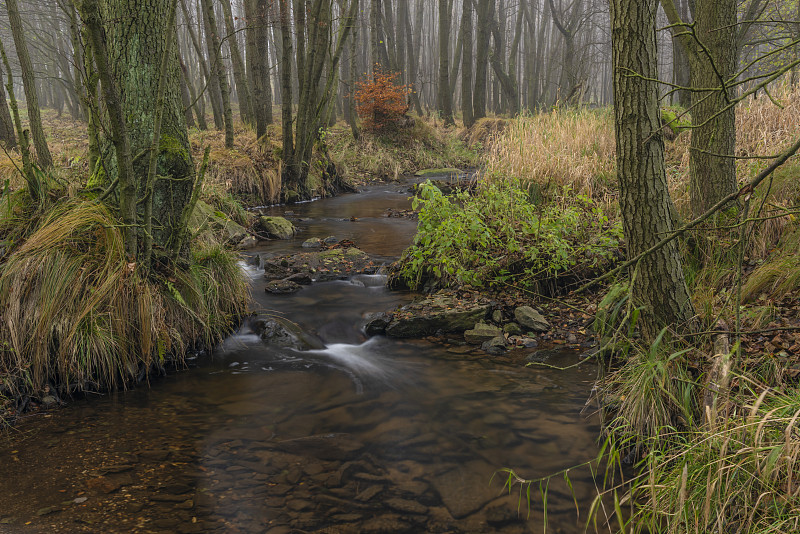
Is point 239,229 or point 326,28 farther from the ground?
point 326,28

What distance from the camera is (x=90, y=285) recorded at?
4117 millimetres

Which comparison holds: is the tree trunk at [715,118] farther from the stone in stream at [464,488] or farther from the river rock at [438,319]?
Answer: the stone in stream at [464,488]

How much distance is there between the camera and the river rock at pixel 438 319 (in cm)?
550

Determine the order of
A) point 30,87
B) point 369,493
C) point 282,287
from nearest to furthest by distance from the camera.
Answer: point 369,493 < point 282,287 < point 30,87

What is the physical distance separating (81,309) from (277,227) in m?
5.62

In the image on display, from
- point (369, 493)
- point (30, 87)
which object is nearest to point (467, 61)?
point (30, 87)

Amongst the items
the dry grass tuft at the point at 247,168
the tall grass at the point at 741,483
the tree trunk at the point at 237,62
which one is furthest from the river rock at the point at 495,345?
the tree trunk at the point at 237,62

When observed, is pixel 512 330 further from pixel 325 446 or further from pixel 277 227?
pixel 277 227

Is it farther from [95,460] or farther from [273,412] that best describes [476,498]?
[95,460]

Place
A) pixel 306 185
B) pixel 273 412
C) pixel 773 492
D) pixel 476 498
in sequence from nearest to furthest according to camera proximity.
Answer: pixel 773 492
pixel 476 498
pixel 273 412
pixel 306 185

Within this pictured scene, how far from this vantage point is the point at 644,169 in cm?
332

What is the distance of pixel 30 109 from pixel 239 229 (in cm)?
330

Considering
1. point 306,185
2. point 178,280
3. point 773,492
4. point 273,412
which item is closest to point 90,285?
point 178,280

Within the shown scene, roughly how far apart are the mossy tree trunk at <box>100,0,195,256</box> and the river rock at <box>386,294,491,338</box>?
2297mm
